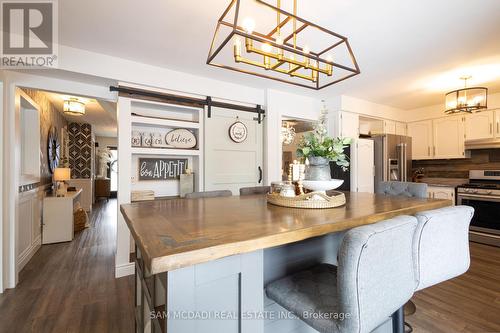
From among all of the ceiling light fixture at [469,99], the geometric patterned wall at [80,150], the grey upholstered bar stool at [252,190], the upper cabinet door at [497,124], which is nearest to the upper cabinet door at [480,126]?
the upper cabinet door at [497,124]

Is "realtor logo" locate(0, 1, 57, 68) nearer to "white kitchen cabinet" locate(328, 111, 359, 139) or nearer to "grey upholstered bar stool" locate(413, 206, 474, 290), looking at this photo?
"grey upholstered bar stool" locate(413, 206, 474, 290)

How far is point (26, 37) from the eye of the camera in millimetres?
2182

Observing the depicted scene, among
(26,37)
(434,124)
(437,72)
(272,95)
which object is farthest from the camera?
(434,124)

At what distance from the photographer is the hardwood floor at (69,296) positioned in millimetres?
1820

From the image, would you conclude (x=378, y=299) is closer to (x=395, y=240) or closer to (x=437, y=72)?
(x=395, y=240)

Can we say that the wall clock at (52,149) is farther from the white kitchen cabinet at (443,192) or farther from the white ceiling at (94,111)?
the white kitchen cabinet at (443,192)

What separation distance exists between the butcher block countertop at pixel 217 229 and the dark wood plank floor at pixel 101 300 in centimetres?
113

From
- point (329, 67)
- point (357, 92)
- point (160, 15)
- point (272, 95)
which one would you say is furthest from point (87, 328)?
point (357, 92)

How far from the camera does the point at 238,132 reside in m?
3.53

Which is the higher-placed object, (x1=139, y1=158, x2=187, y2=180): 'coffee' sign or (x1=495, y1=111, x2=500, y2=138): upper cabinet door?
(x1=495, y1=111, x2=500, y2=138): upper cabinet door

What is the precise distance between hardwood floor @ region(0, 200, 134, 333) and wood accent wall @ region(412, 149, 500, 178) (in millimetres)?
5697

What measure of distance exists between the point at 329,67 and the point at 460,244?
1356 millimetres

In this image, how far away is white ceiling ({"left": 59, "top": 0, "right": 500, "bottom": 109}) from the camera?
1827mm

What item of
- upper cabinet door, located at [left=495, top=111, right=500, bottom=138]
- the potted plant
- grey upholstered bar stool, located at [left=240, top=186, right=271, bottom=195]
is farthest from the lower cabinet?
upper cabinet door, located at [left=495, top=111, right=500, bottom=138]
